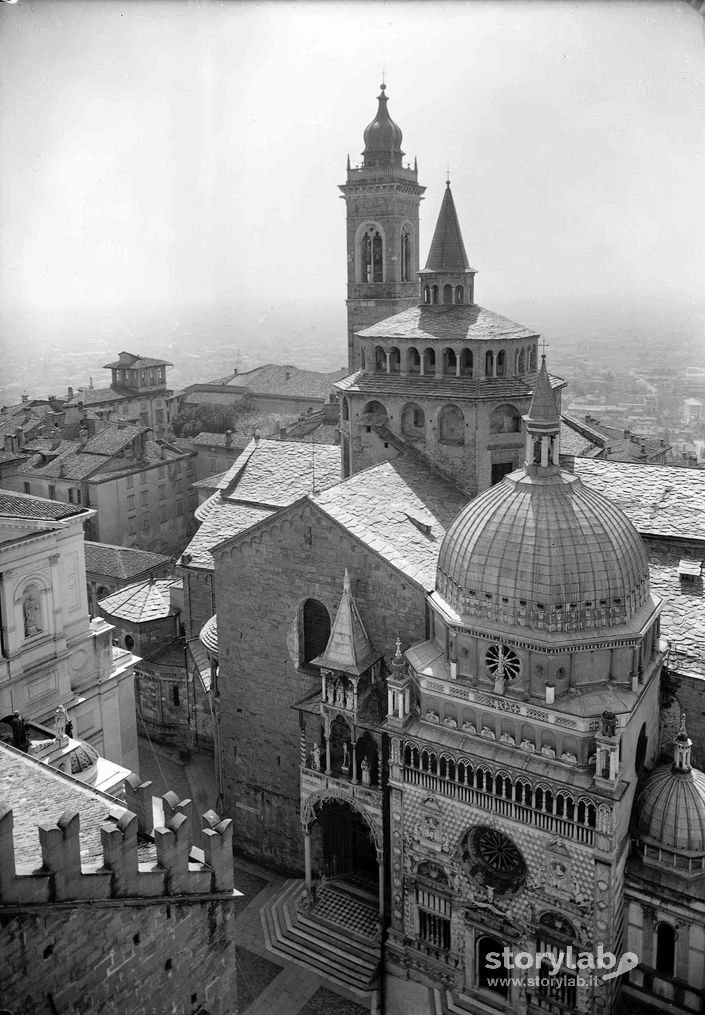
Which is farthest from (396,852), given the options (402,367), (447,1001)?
(402,367)

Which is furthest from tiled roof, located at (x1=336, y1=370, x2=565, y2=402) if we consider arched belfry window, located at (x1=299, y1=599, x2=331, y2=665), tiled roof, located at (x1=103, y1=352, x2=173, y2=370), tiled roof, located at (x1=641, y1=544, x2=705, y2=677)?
tiled roof, located at (x1=103, y1=352, x2=173, y2=370)

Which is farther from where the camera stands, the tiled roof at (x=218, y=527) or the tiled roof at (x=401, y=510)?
the tiled roof at (x=218, y=527)

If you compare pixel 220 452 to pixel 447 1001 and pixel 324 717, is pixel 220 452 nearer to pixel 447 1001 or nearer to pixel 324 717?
pixel 324 717

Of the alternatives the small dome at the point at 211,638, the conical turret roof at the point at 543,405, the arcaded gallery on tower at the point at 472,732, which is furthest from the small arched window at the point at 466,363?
the small dome at the point at 211,638

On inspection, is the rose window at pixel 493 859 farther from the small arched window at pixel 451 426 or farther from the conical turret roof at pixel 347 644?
the small arched window at pixel 451 426

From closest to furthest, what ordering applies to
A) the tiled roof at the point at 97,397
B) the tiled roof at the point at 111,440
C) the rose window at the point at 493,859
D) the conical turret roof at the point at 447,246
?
the rose window at the point at 493,859 → the conical turret roof at the point at 447,246 → the tiled roof at the point at 111,440 → the tiled roof at the point at 97,397

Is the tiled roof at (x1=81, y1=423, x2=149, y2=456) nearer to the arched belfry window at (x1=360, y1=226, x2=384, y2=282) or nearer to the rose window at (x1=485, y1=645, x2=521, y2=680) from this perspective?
the arched belfry window at (x1=360, y1=226, x2=384, y2=282)

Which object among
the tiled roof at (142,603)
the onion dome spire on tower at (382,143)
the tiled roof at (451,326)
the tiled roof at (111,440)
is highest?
the onion dome spire on tower at (382,143)
